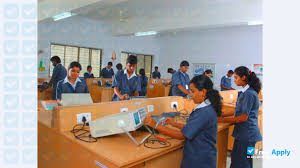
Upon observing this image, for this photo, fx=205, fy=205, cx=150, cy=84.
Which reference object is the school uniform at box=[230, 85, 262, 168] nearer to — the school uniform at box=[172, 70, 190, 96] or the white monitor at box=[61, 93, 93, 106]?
the white monitor at box=[61, 93, 93, 106]

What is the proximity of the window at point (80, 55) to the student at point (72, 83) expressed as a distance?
5239 millimetres

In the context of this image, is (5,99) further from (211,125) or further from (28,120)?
(211,125)

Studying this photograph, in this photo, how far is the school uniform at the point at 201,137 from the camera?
54.9 inches

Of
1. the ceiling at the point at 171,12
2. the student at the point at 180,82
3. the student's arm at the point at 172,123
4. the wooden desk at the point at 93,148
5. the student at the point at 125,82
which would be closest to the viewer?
the wooden desk at the point at 93,148

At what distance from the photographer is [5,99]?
682 mm

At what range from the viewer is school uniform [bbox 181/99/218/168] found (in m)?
1.39

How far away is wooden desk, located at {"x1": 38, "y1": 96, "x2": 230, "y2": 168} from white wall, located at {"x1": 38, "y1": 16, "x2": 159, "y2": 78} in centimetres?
503

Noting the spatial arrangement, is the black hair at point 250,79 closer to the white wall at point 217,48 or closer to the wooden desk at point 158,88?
the wooden desk at point 158,88

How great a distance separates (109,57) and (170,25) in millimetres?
3336

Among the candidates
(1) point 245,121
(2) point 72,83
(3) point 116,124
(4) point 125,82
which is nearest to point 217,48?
(4) point 125,82

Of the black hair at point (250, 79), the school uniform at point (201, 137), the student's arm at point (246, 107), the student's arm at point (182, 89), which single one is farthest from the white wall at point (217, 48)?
the school uniform at point (201, 137)

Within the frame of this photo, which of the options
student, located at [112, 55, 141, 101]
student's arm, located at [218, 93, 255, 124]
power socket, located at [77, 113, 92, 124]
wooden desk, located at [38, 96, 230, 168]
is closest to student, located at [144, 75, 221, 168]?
wooden desk, located at [38, 96, 230, 168]
